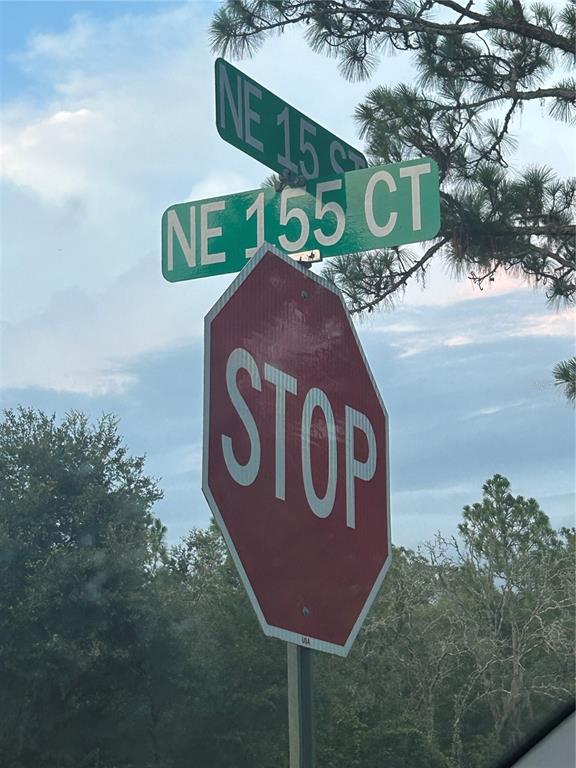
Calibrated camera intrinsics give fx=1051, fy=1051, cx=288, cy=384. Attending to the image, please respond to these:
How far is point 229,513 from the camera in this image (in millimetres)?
1770

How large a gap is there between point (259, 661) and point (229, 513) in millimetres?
19685

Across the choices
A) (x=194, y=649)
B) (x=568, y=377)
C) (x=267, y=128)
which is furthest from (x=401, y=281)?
(x=194, y=649)

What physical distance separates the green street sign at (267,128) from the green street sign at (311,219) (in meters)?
0.08

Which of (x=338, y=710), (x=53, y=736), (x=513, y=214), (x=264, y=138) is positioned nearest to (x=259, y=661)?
(x=338, y=710)

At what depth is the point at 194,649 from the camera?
20.3m

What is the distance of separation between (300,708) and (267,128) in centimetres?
145

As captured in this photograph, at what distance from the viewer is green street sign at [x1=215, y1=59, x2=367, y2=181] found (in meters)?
2.59

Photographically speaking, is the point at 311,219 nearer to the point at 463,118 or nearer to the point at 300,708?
the point at 300,708

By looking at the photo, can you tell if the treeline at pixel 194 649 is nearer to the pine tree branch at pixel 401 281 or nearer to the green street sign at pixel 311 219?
the pine tree branch at pixel 401 281

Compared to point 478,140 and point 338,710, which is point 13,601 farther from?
point 478,140

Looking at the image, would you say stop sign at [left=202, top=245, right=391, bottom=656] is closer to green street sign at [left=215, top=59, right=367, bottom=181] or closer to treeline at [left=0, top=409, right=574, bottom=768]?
green street sign at [left=215, top=59, right=367, bottom=181]

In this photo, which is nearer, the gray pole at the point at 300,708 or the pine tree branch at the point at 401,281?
the gray pole at the point at 300,708

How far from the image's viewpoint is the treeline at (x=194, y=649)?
19.2m

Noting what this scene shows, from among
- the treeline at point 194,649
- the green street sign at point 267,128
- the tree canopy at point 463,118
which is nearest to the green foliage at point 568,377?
the tree canopy at point 463,118
